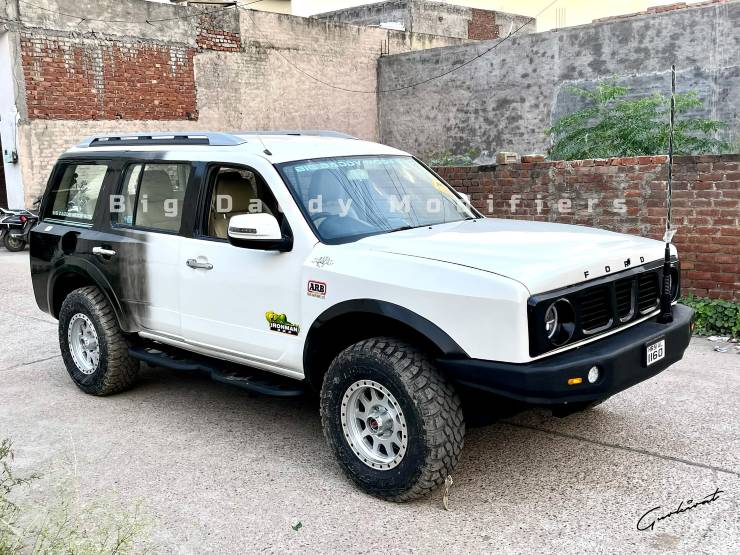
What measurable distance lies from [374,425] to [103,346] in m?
2.62

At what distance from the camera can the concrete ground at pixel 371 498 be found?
12.4ft

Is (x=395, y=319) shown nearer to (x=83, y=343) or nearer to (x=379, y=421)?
(x=379, y=421)

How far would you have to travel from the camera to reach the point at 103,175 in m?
5.96

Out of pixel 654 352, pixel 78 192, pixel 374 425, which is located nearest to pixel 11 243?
pixel 78 192

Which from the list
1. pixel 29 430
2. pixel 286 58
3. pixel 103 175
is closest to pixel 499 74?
pixel 286 58

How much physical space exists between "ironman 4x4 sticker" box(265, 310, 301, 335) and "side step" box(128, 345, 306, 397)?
366mm

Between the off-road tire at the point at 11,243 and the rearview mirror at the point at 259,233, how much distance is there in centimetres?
1271

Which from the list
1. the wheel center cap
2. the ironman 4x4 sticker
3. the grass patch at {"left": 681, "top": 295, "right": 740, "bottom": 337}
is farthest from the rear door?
the grass patch at {"left": 681, "top": 295, "right": 740, "bottom": 337}

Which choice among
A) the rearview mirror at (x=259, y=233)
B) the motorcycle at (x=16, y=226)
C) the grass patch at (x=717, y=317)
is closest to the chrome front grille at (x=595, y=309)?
the rearview mirror at (x=259, y=233)

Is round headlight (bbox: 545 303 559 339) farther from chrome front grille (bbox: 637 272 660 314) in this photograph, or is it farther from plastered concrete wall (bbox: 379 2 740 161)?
plastered concrete wall (bbox: 379 2 740 161)

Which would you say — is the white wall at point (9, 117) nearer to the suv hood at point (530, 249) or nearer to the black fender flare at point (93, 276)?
the black fender flare at point (93, 276)

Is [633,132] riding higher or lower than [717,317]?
higher

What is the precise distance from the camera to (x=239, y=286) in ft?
15.8

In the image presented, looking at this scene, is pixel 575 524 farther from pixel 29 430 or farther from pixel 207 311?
pixel 29 430
